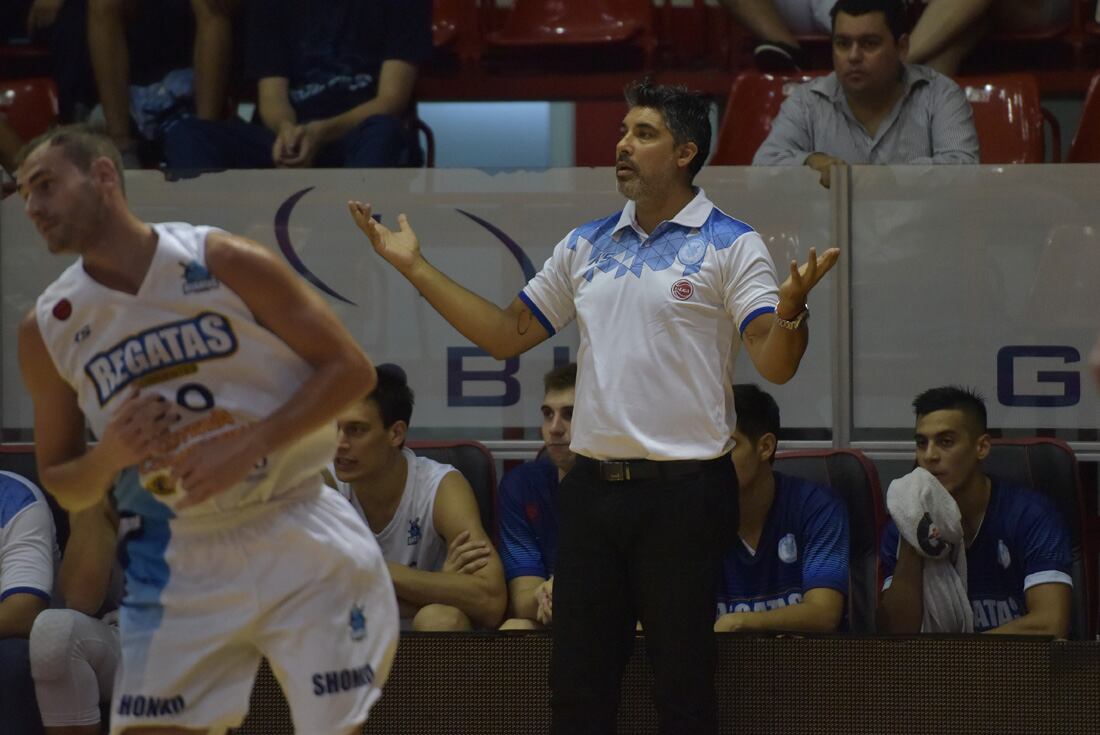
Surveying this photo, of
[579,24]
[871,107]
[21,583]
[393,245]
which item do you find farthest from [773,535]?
[579,24]

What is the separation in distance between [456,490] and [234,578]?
213cm

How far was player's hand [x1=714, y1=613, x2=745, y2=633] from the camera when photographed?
4.52 meters

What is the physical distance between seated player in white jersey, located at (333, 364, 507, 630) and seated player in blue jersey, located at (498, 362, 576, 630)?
78mm

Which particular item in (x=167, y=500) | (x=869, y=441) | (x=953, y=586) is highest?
(x=167, y=500)

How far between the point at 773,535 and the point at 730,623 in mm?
356

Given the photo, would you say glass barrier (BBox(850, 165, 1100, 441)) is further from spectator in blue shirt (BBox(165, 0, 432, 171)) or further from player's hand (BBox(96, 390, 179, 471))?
player's hand (BBox(96, 390, 179, 471))

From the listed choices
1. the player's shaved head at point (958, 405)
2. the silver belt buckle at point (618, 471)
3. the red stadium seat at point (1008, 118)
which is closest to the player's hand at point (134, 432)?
the silver belt buckle at point (618, 471)

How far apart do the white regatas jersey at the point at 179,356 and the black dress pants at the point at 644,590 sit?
1.18 metres

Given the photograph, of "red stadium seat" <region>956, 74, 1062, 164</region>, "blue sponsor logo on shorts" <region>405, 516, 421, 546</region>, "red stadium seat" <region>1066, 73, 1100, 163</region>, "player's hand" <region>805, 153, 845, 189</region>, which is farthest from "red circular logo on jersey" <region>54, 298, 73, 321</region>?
"red stadium seat" <region>1066, 73, 1100, 163</region>

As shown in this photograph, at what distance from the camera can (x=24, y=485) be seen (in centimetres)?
490

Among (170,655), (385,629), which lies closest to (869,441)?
(385,629)

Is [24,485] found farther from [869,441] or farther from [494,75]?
[494,75]

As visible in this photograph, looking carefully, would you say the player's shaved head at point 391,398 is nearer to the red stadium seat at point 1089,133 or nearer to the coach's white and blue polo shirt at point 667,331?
the coach's white and blue polo shirt at point 667,331

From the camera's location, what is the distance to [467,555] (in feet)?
15.6
